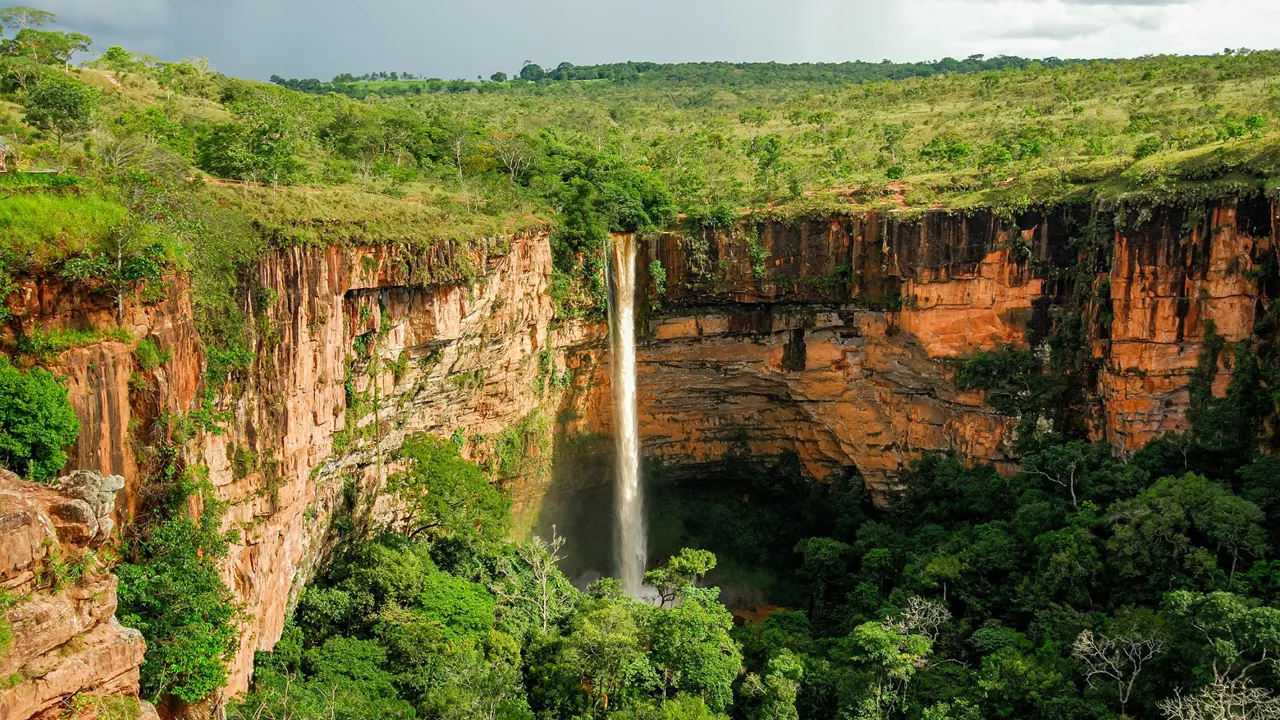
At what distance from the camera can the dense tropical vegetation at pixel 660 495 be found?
14.2 m

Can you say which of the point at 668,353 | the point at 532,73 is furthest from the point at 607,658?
the point at 532,73

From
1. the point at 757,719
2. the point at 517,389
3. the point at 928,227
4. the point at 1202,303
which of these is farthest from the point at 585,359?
the point at 1202,303

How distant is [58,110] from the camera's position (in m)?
21.6

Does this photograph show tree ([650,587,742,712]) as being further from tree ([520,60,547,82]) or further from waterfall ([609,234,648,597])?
tree ([520,60,547,82])

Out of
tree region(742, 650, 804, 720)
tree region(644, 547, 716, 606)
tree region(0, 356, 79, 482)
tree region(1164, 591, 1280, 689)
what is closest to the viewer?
tree region(0, 356, 79, 482)

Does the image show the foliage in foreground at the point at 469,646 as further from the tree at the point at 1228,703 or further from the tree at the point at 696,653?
the tree at the point at 1228,703

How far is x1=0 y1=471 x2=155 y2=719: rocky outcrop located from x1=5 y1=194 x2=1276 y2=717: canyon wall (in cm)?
33

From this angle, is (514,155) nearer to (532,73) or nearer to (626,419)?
(626,419)

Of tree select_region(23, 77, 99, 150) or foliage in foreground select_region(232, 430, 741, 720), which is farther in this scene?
tree select_region(23, 77, 99, 150)

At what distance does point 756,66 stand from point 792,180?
162 ft

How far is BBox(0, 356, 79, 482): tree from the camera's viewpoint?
1172cm

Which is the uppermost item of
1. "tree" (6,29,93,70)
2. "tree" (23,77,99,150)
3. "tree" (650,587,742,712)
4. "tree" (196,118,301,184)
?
"tree" (6,29,93,70)

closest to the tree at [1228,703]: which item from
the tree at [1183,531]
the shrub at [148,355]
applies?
the tree at [1183,531]

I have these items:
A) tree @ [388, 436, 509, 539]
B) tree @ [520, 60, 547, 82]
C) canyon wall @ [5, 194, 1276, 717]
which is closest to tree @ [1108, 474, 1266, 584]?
canyon wall @ [5, 194, 1276, 717]
